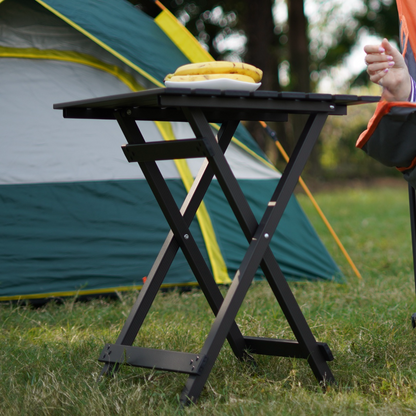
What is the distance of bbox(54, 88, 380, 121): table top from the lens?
5.18 ft

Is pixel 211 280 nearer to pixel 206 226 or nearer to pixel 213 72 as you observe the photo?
pixel 213 72

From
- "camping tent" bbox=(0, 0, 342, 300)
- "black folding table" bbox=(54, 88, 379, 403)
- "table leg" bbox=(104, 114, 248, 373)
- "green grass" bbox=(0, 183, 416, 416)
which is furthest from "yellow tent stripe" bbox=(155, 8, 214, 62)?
"table leg" bbox=(104, 114, 248, 373)

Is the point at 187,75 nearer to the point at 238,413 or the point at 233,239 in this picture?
the point at 238,413

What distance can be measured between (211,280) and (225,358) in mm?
330

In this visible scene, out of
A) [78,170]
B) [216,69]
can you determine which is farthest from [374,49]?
[78,170]

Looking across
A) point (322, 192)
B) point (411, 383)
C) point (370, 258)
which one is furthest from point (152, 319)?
point (322, 192)

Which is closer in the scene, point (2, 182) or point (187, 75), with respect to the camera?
point (187, 75)

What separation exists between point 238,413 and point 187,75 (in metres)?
1.02

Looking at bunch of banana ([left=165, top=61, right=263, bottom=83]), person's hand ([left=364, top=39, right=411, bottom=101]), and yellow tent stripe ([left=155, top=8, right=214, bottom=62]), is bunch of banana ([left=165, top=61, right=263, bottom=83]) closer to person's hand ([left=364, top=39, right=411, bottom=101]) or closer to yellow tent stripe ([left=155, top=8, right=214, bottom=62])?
person's hand ([left=364, top=39, right=411, bottom=101])

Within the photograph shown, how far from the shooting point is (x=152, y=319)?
9.01 ft

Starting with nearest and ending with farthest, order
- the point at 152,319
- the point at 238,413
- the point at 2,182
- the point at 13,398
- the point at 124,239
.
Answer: the point at 238,413, the point at 13,398, the point at 152,319, the point at 2,182, the point at 124,239

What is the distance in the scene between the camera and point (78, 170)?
3330 millimetres

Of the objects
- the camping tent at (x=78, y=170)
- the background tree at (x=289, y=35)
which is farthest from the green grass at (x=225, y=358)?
the background tree at (x=289, y=35)

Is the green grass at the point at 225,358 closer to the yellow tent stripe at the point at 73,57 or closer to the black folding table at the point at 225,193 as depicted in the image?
the black folding table at the point at 225,193
